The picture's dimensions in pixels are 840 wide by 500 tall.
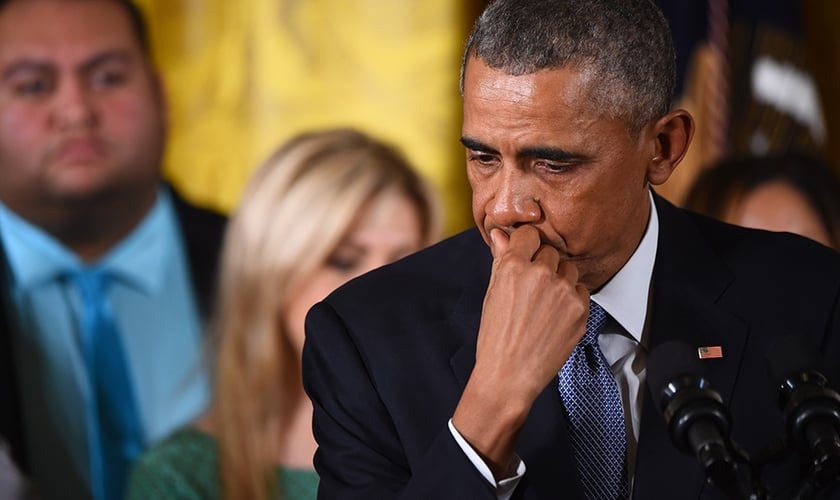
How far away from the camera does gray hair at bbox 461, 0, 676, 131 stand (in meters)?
1.95

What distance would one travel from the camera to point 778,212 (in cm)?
427

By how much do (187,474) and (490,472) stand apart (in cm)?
208

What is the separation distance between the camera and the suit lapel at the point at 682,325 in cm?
201

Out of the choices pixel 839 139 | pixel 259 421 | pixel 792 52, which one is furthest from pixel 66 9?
pixel 839 139

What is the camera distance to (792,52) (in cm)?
497

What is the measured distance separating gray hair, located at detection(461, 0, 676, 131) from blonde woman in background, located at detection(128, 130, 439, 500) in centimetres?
194

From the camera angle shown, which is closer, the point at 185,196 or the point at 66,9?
the point at 66,9

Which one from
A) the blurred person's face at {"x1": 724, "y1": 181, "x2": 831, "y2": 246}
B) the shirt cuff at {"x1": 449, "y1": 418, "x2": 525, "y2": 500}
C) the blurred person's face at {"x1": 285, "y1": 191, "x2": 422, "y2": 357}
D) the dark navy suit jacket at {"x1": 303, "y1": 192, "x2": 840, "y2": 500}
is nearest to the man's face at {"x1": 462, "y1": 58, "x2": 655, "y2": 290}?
the dark navy suit jacket at {"x1": 303, "y1": 192, "x2": 840, "y2": 500}

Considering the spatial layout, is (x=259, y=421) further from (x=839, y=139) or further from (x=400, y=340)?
(x=839, y=139)

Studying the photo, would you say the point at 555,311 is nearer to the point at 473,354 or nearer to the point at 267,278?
the point at 473,354

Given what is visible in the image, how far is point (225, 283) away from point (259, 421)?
432 mm

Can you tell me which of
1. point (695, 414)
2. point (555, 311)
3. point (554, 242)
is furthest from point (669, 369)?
point (554, 242)

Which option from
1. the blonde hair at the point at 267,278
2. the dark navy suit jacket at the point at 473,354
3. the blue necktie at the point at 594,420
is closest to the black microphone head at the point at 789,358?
the dark navy suit jacket at the point at 473,354

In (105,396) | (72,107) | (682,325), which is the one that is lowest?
(105,396)
